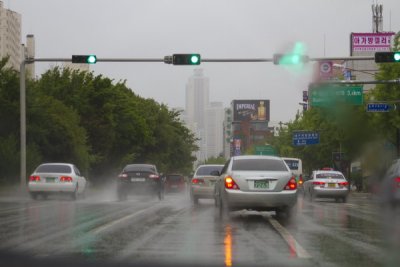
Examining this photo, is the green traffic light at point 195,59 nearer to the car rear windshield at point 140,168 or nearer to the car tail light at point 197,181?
the car tail light at point 197,181

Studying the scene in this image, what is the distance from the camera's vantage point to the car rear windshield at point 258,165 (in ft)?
53.0

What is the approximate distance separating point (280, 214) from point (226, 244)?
680 centimetres

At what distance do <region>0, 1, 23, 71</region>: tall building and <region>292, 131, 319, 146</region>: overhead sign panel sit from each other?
99.8 meters

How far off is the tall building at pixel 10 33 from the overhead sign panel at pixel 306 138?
99.8 meters

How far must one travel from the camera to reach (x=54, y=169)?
27.2 metres

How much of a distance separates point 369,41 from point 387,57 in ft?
240

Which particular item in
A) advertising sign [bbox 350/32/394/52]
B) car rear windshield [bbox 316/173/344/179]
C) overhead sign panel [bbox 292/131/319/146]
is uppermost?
advertising sign [bbox 350/32/394/52]

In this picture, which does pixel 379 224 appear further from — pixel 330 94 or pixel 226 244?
pixel 226 244

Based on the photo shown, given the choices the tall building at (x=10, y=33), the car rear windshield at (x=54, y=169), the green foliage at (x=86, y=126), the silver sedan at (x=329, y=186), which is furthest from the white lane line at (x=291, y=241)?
the tall building at (x=10, y=33)

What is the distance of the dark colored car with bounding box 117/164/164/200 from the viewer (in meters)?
28.8

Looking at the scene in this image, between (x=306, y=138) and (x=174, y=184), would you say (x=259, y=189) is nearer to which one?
(x=174, y=184)

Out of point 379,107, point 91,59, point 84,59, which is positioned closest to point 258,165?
point 91,59

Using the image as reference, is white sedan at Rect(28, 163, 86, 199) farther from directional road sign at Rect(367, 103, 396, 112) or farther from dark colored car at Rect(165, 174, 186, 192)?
dark colored car at Rect(165, 174, 186, 192)

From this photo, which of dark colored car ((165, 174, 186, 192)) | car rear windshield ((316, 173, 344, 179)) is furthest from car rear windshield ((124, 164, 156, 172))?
dark colored car ((165, 174, 186, 192))
